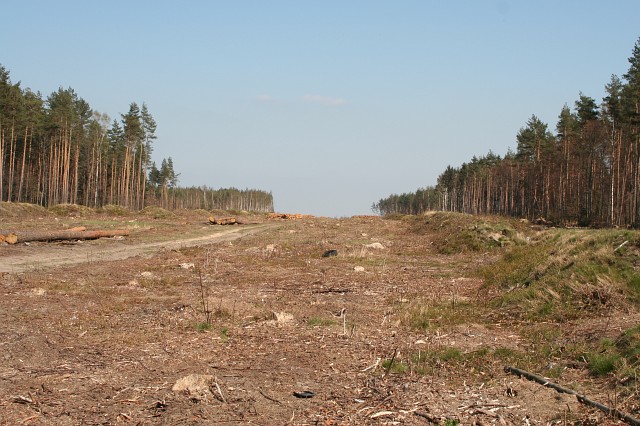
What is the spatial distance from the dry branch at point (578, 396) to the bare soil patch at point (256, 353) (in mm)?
94

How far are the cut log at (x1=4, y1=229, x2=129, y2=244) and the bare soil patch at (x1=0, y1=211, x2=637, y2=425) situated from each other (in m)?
7.56

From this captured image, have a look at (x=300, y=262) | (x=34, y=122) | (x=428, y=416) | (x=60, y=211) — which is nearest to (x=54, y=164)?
(x=34, y=122)

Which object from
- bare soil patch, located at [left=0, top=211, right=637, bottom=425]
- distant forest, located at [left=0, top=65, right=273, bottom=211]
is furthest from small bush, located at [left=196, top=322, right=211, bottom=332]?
distant forest, located at [left=0, top=65, right=273, bottom=211]

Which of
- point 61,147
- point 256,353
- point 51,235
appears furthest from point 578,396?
point 61,147

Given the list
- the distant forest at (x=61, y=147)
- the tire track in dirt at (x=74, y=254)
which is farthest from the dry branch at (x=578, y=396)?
the distant forest at (x=61, y=147)

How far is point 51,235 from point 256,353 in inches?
826

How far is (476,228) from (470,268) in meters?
7.05

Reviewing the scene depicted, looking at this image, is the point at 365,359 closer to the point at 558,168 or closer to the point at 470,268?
the point at 470,268

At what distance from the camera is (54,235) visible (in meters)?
25.5

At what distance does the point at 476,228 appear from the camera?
24.7 m

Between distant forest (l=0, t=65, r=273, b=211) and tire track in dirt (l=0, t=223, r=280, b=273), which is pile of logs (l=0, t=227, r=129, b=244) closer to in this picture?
tire track in dirt (l=0, t=223, r=280, b=273)

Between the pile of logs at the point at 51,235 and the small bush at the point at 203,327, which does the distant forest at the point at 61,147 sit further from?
the small bush at the point at 203,327

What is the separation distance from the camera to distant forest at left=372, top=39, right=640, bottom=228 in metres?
45.5

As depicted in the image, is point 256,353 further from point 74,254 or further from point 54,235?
point 54,235
